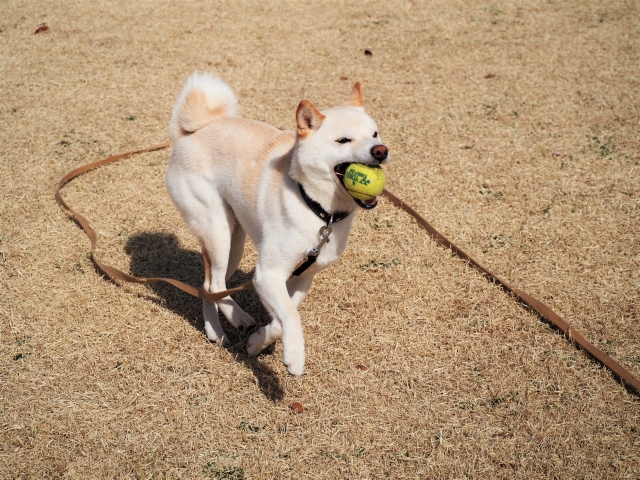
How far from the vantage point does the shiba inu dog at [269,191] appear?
2752 millimetres

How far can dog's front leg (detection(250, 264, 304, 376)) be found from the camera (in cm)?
262

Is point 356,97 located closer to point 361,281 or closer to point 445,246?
point 361,281

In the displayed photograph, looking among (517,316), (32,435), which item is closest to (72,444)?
(32,435)

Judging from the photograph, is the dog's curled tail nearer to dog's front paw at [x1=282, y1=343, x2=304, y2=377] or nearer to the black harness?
the black harness

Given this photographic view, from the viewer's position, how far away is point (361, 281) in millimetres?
3992

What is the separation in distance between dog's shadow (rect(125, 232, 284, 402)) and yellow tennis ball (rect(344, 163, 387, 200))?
1.24 m

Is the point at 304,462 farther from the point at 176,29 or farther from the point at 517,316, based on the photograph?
the point at 176,29

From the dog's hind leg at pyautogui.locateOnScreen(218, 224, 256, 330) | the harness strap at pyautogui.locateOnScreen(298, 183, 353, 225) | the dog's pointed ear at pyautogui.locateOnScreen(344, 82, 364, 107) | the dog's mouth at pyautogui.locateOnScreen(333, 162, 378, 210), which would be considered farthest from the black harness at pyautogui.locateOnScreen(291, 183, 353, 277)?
the dog's hind leg at pyautogui.locateOnScreen(218, 224, 256, 330)

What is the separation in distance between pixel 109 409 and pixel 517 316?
2.47 m

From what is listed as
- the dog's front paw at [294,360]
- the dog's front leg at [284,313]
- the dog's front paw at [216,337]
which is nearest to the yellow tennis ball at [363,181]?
the dog's front leg at [284,313]

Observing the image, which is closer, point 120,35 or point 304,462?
point 304,462

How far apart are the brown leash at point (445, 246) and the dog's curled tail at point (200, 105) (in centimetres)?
93

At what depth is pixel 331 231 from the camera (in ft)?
9.37

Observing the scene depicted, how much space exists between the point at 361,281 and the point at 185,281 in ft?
4.06
